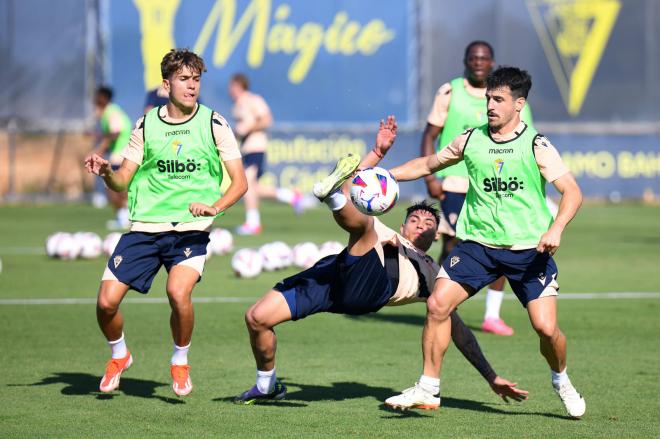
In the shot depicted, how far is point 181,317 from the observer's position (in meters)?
7.88

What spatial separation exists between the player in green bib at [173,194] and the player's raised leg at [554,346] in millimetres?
2140

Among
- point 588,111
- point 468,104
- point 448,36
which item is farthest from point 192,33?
point 468,104

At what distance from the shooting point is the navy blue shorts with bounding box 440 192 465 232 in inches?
420

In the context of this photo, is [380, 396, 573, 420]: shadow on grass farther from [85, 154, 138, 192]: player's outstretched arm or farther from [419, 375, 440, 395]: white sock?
[85, 154, 138, 192]: player's outstretched arm

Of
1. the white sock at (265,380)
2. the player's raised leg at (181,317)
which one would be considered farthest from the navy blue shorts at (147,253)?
the white sock at (265,380)

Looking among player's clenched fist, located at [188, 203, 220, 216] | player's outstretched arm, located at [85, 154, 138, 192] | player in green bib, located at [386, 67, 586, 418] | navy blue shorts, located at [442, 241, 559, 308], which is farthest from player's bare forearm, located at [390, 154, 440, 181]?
player's outstretched arm, located at [85, 154, 138, 192]

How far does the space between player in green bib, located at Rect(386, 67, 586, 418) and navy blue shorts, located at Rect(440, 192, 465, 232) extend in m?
3.09

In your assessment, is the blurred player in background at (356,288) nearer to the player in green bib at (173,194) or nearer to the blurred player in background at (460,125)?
the player in green bib at (173,194)

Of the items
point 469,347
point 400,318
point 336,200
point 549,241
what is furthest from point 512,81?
point 400,318

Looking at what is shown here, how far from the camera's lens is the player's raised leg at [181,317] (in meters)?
7.83

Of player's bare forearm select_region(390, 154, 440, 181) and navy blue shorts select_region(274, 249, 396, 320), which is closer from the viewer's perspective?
navy blue shorts select_region(274, 249, 396, 320)

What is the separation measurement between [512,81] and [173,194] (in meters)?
2.40

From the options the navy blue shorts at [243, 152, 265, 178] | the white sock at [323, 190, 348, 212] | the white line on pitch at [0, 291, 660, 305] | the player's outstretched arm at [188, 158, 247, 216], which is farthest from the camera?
the navy blue shorts at [243, 152, 265, 178]

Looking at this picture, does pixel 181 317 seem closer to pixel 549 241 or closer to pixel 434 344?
pixel 434 344
